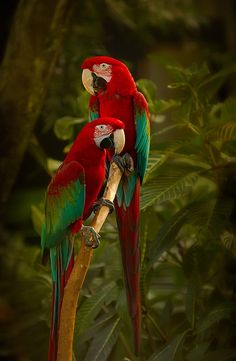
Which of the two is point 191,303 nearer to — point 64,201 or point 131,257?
point 131,257

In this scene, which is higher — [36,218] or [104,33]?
[104,33]

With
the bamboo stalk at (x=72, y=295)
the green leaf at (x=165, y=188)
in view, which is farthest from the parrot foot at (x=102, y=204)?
the green leaf at (x=165, y=188)

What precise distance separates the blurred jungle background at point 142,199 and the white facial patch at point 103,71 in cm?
18

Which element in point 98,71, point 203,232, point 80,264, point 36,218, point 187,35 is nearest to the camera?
point 80,264

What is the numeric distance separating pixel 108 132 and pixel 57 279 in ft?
0.64

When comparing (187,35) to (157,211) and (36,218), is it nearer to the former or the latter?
(157,211)

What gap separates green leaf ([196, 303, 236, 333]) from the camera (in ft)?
3.00

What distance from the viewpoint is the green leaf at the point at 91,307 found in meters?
0.96

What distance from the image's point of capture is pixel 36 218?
3.73 feet

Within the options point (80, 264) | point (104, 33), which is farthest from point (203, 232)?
point (104, 33)

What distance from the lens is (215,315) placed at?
922 mm

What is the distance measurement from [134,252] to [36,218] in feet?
1.19

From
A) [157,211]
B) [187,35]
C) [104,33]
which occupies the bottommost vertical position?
[157,211]

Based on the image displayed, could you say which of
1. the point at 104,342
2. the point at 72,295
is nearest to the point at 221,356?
the point at 104,342
